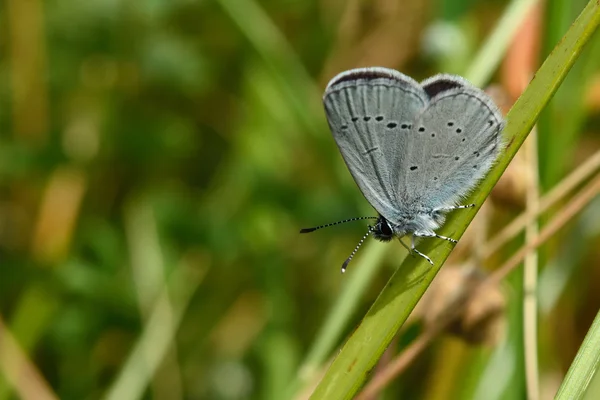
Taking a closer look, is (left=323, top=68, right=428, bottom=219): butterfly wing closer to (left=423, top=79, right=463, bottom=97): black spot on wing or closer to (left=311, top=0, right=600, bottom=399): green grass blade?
(left=423, top=79, right=463, bottom=97): black spot on wing

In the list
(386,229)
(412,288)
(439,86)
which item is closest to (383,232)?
(386,229)

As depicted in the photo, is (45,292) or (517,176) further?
(45,292)

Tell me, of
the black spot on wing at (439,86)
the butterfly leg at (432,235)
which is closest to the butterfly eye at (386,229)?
the butterfly leg at (432,235)

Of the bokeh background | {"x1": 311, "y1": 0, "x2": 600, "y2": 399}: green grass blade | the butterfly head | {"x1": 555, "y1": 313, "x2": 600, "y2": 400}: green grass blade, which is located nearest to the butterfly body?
the butterfly head

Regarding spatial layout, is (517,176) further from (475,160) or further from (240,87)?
(240,87)

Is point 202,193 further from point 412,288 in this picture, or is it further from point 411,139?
point 412,288

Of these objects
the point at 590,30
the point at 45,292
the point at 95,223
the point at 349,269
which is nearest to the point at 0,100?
the point at 95,223

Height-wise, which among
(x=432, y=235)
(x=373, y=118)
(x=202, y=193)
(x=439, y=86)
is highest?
(x=439, y=86)
